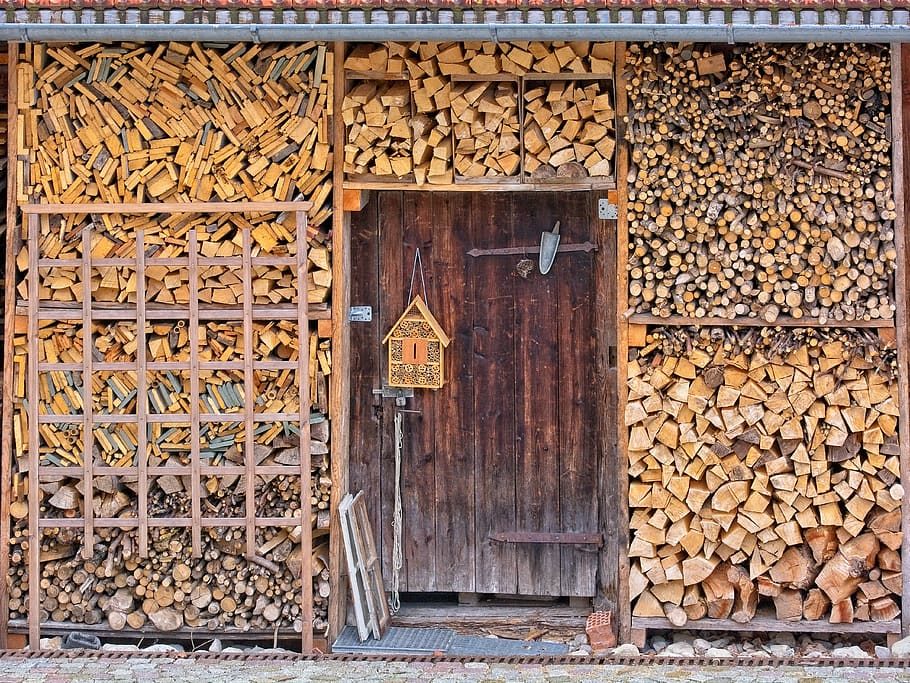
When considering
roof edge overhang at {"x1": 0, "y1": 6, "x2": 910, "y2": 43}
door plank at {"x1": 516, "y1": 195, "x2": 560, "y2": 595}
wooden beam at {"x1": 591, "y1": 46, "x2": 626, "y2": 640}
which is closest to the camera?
roof edge overhang at {"x1": 0, "y1": 6, "x2": 910, "y2": 43}

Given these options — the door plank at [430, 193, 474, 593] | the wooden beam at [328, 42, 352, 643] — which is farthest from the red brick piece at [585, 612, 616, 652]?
the wooden beam at [328, 42, 352, 643]

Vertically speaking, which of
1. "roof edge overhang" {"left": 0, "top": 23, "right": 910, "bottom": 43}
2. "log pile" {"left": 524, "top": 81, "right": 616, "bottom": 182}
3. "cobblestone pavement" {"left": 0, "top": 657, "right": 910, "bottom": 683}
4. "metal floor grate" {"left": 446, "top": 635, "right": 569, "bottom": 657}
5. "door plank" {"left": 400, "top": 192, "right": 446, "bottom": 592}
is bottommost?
"metal floor grate" {"left": 446, "top": 635, "right": 569, "bottom": 657}

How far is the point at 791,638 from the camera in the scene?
6.54m

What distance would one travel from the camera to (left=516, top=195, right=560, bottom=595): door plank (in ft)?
22.1

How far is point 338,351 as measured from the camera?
652 centimetres

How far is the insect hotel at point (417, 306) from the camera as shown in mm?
6215

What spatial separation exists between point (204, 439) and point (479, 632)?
6.36ft

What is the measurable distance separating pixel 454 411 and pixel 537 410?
0.49 m

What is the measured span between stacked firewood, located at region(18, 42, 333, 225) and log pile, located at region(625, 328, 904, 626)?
7.28ft

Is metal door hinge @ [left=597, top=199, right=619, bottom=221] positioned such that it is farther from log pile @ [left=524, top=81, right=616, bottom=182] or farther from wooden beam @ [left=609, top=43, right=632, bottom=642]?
log pile @ [left=524, top=81, right=616, bottom=182]

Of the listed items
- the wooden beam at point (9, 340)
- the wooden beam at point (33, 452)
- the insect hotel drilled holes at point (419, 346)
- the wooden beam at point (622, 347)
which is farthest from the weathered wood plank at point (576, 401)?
the wooden beam at point (9, 340)

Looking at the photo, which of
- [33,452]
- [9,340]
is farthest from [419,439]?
[9,340]

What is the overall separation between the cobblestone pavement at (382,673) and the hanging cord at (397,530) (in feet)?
2.52

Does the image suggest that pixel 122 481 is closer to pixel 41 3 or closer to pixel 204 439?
pixel 204 439
